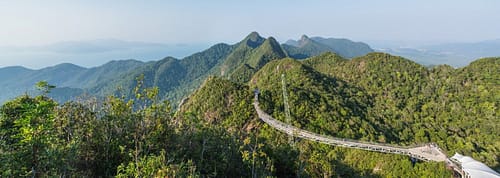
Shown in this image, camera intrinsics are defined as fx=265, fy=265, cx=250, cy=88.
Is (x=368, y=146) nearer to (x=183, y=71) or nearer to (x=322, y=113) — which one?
(x=322, y=113)

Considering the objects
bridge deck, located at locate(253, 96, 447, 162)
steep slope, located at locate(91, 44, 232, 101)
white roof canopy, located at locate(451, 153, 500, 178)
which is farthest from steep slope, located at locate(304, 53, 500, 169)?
steep slope, located at locate(91, 44, 232, 101)

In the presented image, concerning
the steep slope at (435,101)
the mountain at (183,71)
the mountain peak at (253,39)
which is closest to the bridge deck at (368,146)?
the steep slope at (435,101)

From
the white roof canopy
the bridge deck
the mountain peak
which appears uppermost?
the mountain peak

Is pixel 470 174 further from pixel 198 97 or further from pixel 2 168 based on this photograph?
pixel 198 97

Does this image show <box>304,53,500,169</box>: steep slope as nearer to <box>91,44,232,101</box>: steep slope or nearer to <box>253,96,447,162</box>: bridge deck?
<box>253,96,447,162</box>: bridge deck

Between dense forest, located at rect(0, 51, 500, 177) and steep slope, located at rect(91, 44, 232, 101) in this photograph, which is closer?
dense forest, located at rect(0, 51, 500, 177)

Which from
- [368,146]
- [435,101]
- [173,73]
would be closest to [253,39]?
[173,73]

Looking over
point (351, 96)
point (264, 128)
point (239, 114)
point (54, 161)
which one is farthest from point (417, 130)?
point (54, 161)

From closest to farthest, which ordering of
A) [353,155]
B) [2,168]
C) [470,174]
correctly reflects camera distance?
[2,168]
[470,174]
[353,155]

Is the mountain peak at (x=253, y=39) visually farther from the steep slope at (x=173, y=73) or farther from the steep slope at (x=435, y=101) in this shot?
the steep slope at (x=435, y=101)
